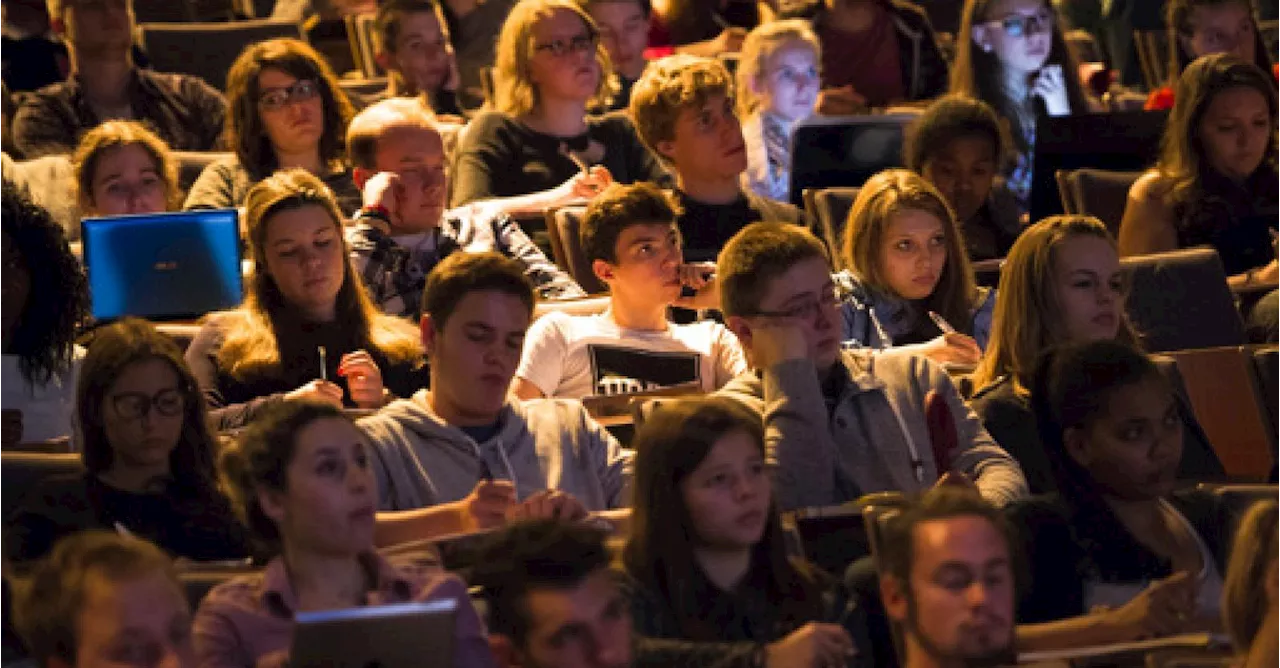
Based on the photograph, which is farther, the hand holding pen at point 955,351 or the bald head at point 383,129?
the bald head at point 383,129

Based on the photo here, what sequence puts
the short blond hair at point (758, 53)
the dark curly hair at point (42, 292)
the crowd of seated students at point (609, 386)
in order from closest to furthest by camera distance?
the crowd of seated students at point (609, 386), the dark curly hair at point (42, 292), the short blond hair at point (758, 53)

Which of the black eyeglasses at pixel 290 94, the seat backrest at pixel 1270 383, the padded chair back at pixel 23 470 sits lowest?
the seat backrest at pixel 1270 383

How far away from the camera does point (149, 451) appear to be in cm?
435

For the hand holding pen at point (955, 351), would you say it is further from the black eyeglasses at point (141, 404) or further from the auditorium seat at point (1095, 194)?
the black eyeglasses at point (141, 404)

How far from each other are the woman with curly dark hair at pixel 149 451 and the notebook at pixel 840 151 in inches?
102

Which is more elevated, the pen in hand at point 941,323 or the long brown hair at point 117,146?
the long brown hair at point 117,146

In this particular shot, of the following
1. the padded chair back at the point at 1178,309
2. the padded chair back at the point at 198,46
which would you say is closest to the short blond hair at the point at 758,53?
the padded chair back at the point at 198,46

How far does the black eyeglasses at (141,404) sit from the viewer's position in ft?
14.2

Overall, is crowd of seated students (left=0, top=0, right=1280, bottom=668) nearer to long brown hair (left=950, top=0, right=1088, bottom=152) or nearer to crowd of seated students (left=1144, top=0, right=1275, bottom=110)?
long brown hair (left=950, top=0, right=1088, bottom=152)

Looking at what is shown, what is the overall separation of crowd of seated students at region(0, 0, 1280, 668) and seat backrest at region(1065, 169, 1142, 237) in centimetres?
17

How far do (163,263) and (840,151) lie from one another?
2057 mm

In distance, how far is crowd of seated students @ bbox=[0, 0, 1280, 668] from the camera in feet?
12.3

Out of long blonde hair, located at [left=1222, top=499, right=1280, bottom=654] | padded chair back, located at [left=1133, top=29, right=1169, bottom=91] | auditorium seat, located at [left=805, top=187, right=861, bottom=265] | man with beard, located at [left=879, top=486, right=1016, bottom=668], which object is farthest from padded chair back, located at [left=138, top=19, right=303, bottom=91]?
long blonde hair, located at [left=1222, top=499, right=1280, bottom=654]

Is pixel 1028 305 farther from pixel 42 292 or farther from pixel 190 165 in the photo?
pixel 190 165
